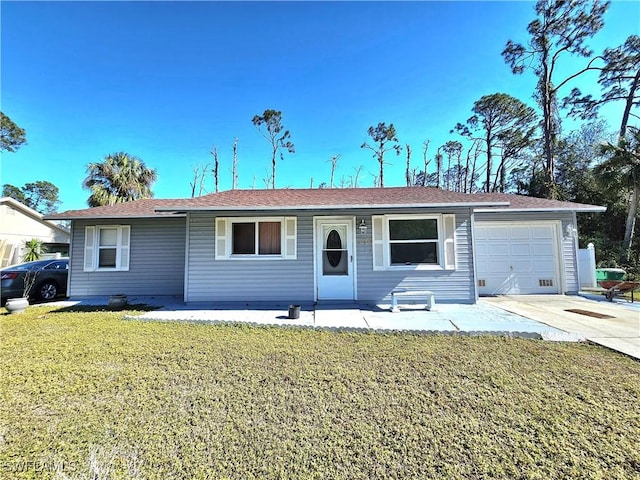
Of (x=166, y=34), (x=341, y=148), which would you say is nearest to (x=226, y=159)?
(x=341, y=148)

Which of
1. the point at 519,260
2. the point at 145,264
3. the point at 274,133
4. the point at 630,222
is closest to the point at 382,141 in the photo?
the point at 274,133

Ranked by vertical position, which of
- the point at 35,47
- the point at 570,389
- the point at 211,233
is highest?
the point at 35,47

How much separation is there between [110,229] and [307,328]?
7.71 meters

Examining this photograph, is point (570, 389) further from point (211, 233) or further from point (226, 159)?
point (226, 159)

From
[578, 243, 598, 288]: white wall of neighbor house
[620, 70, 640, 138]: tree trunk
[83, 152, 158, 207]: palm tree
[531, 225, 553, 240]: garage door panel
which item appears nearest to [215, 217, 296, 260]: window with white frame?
[531, 225, 553, 240]: garage door panel

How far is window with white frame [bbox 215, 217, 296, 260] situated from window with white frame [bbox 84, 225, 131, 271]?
367cm

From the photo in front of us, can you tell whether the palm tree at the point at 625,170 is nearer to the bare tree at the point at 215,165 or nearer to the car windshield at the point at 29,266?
the car windshield at the point at 29,266

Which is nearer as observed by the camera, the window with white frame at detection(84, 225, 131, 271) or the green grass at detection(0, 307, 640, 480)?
the green grass at detection(0, 307, 640, 480)

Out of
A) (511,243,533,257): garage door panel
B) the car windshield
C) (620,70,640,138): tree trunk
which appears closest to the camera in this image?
the car windshield

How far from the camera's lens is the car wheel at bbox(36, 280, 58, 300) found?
8828 mm

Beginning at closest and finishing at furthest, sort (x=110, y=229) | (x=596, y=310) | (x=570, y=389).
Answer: (x=570, y=389) → (x=596, y=310) → (x=110, y=229)

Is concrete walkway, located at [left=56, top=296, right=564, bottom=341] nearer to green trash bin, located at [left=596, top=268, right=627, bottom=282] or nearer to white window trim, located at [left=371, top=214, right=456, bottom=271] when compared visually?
white window trim, located at [left=371, top=214, right=456, bottom=271]

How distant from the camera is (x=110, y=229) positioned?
356 inches

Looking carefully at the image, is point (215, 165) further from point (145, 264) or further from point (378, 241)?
point (378, 241)
